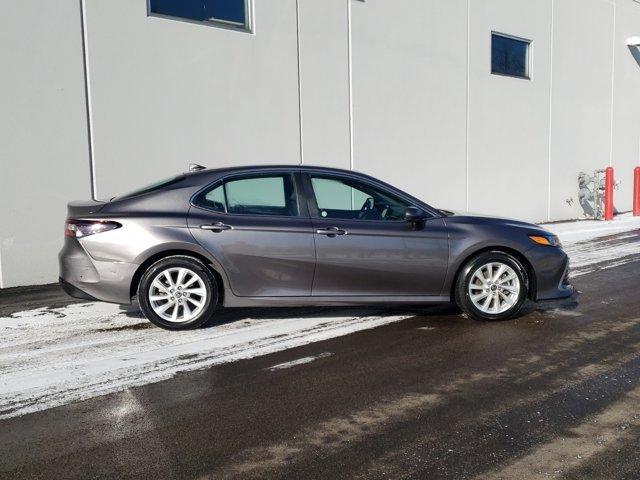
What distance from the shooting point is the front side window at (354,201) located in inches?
229

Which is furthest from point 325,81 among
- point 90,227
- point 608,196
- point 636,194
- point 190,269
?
point 636,194

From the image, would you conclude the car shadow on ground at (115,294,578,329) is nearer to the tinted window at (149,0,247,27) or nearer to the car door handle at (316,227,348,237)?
the car door handle at (316,227,348,237)

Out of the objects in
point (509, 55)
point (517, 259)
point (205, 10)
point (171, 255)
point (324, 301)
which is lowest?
point (324, 301)

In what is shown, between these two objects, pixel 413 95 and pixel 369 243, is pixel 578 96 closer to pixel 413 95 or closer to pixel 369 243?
pixel 413 95

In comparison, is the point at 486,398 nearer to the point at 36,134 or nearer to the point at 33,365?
the point at 33,365

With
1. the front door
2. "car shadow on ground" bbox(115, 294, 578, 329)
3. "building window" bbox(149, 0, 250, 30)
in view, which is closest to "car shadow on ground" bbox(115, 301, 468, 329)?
"car shadow on ground" bbox(115, 294, 578, 329)

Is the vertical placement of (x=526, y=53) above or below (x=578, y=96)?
above

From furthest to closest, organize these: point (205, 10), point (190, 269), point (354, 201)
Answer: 1. point (205, 10)
2. point (354, 201)
3. point (190, 269)

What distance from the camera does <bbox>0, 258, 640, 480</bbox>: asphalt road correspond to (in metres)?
3.15

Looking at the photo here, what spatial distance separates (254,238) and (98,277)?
140cm

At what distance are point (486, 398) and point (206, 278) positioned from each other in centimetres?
267

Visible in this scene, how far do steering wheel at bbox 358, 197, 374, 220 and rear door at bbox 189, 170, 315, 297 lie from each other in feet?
1.76

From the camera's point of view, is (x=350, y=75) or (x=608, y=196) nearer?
(x=350, y=75)

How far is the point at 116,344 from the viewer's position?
531cm
